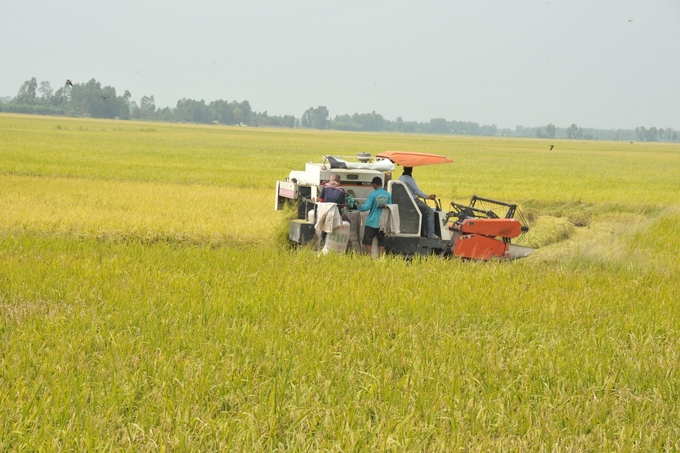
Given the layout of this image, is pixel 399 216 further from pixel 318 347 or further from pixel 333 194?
pixel 318 347

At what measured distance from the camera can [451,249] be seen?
38.5ft

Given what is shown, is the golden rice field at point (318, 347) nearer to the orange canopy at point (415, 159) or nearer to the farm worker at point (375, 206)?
the farm worker at point (375, 206)

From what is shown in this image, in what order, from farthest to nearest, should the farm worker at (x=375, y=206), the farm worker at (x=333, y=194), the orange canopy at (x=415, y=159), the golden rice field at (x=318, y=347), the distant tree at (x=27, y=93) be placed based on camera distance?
1. the distant tree at (x=27, y=93)
2. the orange canopy at (x=415, y=159)
3. the farm worker at (x=333, y=194)
4. the farm worker at (x=375, y=206)
5. the golden rice field at (x=318, y=347)

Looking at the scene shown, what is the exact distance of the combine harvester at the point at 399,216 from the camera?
11.2 m

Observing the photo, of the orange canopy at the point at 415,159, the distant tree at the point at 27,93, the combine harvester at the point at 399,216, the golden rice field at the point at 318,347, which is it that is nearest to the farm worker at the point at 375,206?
the combine harvester at the point at 399,216

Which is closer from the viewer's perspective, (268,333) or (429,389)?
(429,389)

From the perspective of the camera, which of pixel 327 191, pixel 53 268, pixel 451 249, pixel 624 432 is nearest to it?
pixel 624 432

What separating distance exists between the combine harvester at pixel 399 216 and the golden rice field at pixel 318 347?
0.54 meters

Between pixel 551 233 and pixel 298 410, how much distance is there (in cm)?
1246

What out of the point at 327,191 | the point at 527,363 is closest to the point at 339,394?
the point at 527,363

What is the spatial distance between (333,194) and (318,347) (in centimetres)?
500

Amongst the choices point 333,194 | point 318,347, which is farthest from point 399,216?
point 318,347

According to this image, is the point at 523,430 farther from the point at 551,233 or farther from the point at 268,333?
the point at 551,233

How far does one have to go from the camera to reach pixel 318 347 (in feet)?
19.9
